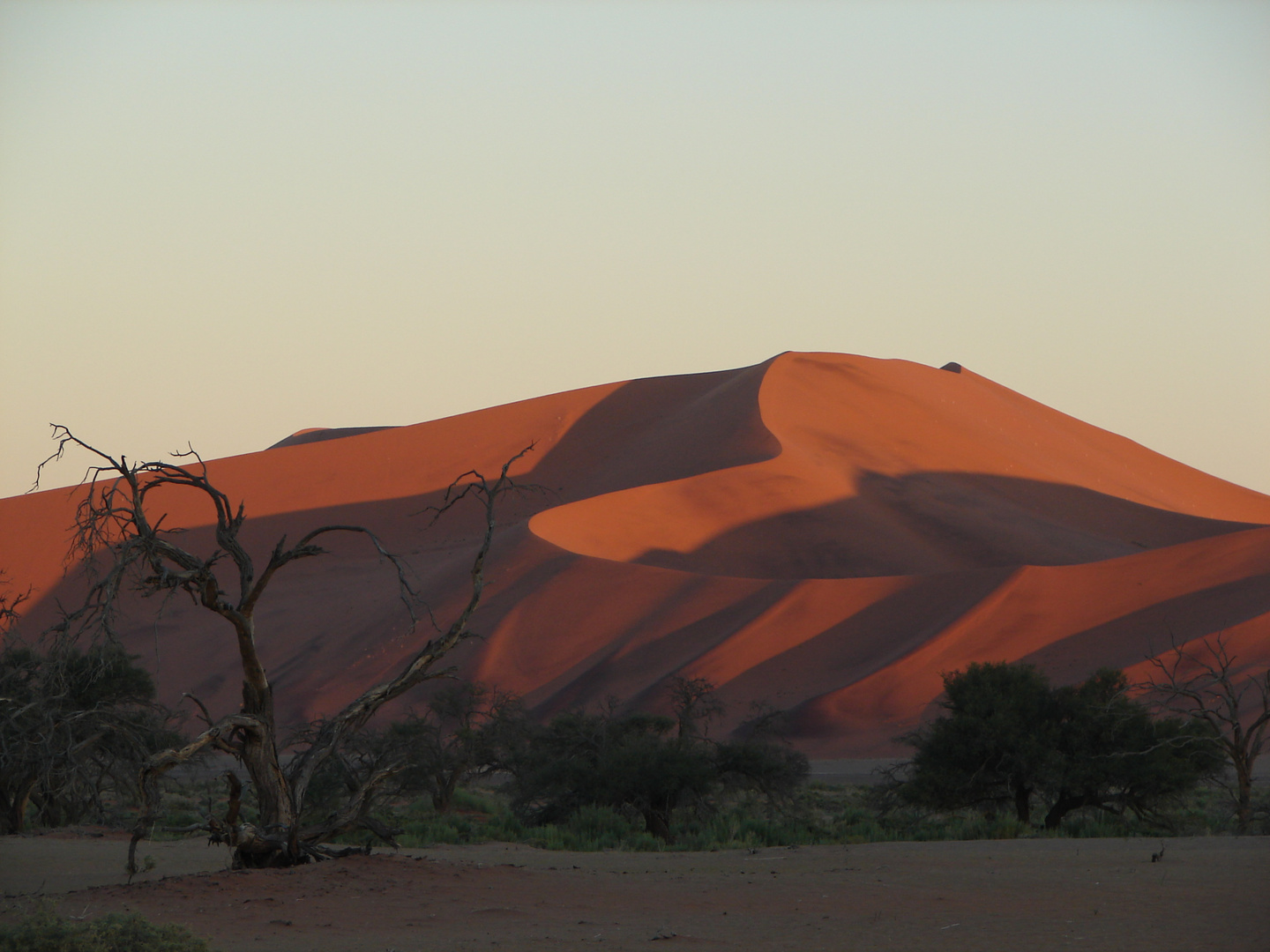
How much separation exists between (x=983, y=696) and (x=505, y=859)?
884 cm

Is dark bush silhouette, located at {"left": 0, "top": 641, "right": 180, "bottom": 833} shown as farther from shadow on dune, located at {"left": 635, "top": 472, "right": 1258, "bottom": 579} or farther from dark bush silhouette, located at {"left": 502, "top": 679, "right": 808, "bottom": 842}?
shadow on dune, located at {"left": 635, "top": 472, "right": 1258, "bottom": 579}

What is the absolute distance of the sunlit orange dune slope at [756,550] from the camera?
34875 mm

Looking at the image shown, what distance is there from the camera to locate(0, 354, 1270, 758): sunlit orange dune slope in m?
34.9

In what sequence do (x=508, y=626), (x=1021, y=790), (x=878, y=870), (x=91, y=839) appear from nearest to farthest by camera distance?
1. (x=878, y=870)
2. (x=91, y=839)
3. (x=1021, y=790)
4. (x=508, y=626)

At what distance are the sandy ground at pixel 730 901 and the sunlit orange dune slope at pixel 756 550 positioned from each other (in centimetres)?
1694

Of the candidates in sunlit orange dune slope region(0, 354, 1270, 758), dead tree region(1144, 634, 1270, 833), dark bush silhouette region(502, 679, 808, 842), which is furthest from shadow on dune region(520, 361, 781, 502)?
dark bush silhouette region(502, 679, 808, 842)

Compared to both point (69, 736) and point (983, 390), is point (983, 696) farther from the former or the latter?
point (983, 390)

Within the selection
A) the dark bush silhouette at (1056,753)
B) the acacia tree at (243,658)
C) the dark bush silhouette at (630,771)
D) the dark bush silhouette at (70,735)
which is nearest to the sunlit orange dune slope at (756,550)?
the dark bush silhouette at (70,735)

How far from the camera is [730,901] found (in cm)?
1042

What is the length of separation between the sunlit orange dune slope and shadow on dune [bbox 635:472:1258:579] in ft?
0.46

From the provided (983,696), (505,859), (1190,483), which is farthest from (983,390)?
(505,859)

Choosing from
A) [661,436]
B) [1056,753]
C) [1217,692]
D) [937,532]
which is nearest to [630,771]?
[1056,753]

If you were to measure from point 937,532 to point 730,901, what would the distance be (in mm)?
40613

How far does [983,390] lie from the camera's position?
78.5 metres
